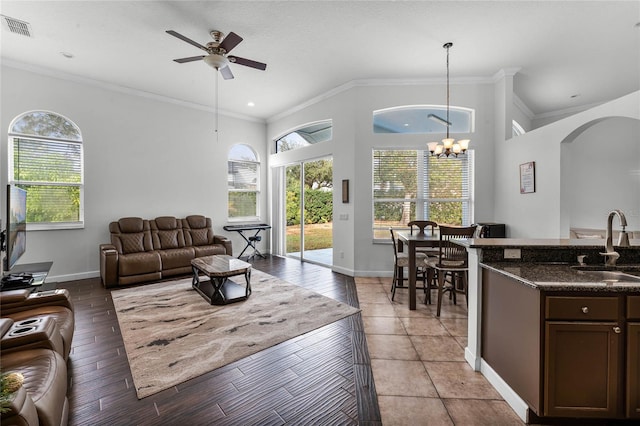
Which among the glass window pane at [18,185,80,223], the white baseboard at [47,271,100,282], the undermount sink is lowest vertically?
the white baseboard at [47,271,100,282]

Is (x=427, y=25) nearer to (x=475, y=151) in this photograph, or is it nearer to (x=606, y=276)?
(x=475, y=151)

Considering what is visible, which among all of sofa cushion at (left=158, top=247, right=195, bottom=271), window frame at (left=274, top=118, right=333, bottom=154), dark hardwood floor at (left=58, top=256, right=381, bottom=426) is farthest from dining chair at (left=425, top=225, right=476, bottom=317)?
sofa cushion at (left=158, top=247, right=195, bottom=271)

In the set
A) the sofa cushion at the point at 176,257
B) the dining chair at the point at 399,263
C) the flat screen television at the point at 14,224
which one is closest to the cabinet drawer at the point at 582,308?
the dining chair at the point at 399,263

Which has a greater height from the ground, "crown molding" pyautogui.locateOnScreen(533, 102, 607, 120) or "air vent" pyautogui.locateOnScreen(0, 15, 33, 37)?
"crown molding" pyautogui.locateOnScreen(533, 102, 607, 120)

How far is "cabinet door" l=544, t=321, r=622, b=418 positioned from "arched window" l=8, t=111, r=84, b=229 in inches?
250

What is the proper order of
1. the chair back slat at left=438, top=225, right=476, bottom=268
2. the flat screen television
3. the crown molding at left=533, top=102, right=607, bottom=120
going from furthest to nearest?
the crown molding at left=533, top=102, right=607, bottom=120
the chair back slat at left=438, top=225, right=476, bottom=268
the flat screen television

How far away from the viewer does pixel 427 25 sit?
3322mm

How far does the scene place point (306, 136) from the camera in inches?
242

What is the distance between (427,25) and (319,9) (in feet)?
4.39

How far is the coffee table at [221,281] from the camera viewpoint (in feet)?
11.6

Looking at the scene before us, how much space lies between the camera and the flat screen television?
2.37 meters

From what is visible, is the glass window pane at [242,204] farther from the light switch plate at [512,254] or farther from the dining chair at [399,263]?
the light switch plate at [512,254]

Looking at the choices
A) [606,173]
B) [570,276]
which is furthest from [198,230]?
[606,173]

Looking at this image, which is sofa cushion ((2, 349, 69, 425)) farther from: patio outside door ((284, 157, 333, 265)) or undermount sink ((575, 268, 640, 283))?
patio outside door ((284, 157, 333, 265))
